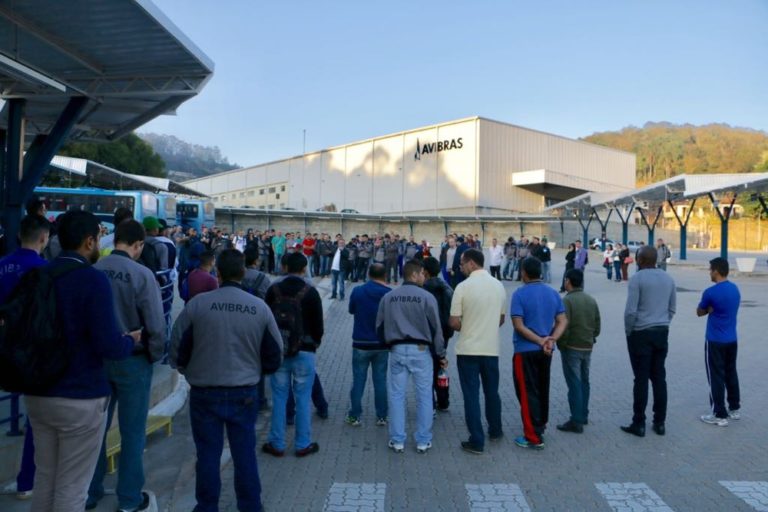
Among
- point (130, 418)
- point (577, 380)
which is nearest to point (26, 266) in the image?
Result: point (130, 418)

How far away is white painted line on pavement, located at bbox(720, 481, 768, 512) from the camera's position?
456cm

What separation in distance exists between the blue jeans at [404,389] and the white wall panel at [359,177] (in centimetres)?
5807

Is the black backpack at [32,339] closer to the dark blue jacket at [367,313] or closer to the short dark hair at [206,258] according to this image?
the dark blue jacket at [367,313]

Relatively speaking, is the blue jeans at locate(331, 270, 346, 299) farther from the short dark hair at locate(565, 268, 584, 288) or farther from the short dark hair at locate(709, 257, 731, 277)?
the short dark hair at locate(709, 257, 731, 277)

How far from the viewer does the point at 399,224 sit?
50656 millimetres

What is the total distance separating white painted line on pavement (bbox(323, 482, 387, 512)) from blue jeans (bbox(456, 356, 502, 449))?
3.87ft

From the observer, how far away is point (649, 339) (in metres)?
6.20

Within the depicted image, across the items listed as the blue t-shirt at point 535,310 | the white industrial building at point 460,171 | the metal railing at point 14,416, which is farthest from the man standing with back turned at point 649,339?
the white industrial building at point 460,171

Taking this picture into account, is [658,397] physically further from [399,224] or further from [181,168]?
[181,168]

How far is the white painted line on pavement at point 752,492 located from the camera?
4.56 metres

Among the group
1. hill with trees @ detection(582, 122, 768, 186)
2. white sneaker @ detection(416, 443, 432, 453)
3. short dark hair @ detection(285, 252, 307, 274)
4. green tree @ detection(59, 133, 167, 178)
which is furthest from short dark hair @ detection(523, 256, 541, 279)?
hill with trees @ detection(582, 122, 768, 186)

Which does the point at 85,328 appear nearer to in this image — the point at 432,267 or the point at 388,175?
the point at 432,267

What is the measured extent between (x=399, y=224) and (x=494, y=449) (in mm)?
45132

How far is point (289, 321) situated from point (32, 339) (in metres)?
2.51
